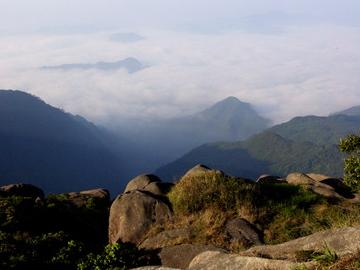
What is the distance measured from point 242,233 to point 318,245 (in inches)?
459

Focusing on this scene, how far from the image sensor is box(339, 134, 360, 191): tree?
24.1m

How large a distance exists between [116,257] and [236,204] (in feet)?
28.8

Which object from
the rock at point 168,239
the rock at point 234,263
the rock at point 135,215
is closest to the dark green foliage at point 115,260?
the rock at point 168,239

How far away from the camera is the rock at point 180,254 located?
21203 mm

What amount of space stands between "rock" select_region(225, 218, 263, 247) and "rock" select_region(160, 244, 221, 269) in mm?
2693

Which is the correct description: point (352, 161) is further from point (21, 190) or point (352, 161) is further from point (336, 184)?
point (21, 190)

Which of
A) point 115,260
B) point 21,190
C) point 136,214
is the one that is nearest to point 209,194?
point 136,214

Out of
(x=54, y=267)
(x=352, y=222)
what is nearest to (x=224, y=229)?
(x=54, y=267)

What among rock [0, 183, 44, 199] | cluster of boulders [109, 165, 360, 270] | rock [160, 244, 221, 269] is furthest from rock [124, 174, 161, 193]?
rock [160, 244, 221, 269]

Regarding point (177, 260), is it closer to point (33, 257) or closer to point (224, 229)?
point (224, 229)

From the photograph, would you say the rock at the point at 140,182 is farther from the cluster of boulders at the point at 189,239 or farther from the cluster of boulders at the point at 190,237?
the cluster of boulders at the point at 189,239

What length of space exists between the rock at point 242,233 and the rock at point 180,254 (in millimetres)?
2693

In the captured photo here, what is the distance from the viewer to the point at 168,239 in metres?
25.0

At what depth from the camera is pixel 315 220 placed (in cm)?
2573
